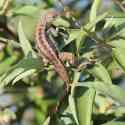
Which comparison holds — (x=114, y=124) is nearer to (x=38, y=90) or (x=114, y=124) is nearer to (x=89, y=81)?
(x=89, y=81)

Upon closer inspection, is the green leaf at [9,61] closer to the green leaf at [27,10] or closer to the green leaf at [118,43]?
the green leaf at [27,10]

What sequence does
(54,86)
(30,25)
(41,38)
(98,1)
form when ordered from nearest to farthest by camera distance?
(41,38), (98,1), (54,86), (30,25)

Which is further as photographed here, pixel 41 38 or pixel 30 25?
pixel 30 25

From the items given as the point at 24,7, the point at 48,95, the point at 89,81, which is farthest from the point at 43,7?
the point at 89,81

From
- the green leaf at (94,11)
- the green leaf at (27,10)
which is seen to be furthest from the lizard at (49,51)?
the green leaf at (27,10)

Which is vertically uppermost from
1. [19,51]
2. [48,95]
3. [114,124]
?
[19,51]

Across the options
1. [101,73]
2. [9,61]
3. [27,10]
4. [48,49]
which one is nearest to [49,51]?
[48,49]

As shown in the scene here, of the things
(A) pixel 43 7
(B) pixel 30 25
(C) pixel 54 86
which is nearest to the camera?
(A) pixel 43 7
